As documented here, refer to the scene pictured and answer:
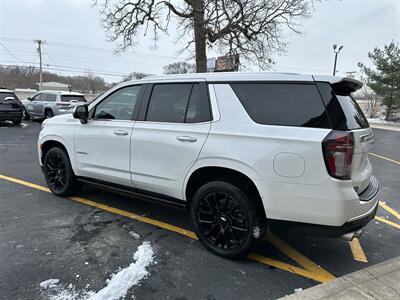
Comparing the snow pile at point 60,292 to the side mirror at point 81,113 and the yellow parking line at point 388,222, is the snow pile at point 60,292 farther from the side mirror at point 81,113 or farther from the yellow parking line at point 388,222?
the yellow parking line at point 388,222

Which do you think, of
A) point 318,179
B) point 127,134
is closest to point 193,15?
point 127,134

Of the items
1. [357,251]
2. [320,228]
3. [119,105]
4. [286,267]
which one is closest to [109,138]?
[119,105]

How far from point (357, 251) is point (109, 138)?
3250 mm

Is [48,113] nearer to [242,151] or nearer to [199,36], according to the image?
[199,36]

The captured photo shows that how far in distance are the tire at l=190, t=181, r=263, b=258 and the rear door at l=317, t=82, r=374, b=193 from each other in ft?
3.25

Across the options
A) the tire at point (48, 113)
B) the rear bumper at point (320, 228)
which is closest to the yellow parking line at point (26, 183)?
the rear bumper at point (320, 228)

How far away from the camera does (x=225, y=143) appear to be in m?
3.30

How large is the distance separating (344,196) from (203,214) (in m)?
1.43

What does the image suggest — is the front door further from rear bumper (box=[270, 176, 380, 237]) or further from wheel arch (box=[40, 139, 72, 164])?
rear bumper (box=[270, 176, 380, 237])

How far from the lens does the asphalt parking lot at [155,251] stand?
2.97m

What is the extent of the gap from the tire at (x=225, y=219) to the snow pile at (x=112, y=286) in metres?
0.66

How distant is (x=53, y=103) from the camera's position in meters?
16.5

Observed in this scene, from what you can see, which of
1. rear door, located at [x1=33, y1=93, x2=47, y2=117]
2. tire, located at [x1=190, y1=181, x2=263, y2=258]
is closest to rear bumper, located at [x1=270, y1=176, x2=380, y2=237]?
tire, located at [x1=190, y1=181, x2=263, y2=258]

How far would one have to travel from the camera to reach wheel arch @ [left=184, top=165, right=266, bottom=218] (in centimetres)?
328
